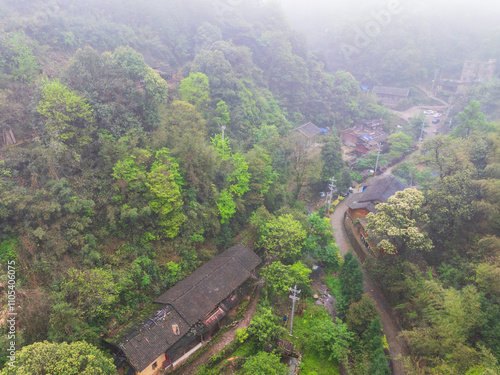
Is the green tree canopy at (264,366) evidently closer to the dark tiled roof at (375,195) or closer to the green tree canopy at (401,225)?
the green tree canopy at (401,225)

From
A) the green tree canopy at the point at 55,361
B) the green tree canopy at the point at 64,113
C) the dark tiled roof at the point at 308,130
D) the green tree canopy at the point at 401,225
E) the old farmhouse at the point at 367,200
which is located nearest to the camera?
the green tree canopy at the point at 55,361

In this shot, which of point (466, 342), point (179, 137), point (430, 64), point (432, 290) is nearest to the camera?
point (466, 342)

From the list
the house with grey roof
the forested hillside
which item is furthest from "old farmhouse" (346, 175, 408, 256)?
the house with grey roof

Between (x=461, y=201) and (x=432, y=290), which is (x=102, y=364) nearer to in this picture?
(x=432, y=290)

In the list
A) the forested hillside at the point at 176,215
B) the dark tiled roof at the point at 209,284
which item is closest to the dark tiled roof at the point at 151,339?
the dark tiled roof at the point at 209,284

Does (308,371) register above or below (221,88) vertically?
below

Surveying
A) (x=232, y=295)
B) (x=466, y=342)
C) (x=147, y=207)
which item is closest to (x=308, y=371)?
(x=232, y=295)
